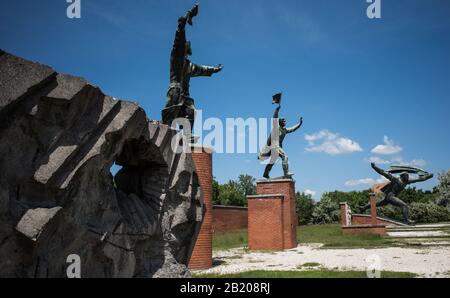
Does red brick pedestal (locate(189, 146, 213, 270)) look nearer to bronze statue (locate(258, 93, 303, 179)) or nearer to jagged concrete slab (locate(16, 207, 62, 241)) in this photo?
jagged concrete slab (locate(16, 207, 62, 241))

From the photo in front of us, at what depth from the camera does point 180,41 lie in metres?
7.97

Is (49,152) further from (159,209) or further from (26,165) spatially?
(159,209)

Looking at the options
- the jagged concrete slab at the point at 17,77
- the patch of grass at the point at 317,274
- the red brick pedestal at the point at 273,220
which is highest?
the jagged concrete slab at the point at 17,77

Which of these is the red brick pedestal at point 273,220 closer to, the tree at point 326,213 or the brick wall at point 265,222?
the brick wall at point 265,222

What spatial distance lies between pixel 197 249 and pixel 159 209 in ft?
17.2

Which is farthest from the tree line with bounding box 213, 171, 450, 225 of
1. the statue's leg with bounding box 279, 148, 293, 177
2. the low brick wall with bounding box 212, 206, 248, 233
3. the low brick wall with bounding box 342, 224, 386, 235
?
the statue's leg with bounding box 279, 148, 293, 177

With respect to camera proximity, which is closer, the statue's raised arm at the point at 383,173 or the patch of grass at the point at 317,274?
the patch of grass at the point at 317,274

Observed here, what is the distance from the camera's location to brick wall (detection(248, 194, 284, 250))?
16.5 m

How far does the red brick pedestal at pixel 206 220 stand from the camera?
10023 millimetres

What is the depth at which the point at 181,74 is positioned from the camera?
899cm

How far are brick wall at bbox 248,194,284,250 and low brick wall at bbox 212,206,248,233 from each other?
12092 millimetres

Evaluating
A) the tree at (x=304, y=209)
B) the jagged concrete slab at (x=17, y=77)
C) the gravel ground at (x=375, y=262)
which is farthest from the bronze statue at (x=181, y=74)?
the tree at (x=304, y=209)

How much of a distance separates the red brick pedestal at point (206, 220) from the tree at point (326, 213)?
28.4 m
